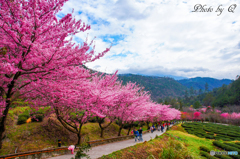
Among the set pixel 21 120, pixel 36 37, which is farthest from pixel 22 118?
pixel 36 37

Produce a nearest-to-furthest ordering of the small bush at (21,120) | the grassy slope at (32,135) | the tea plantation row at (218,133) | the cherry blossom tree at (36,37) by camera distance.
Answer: the cherry blossom tree at (36,37)
the grassy slope at (32,135)
the small bush at (21,120)
the tea plantation row at (218,133)

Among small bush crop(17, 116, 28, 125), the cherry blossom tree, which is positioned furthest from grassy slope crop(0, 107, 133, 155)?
the cherry blossom tree

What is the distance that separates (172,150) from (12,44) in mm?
8090

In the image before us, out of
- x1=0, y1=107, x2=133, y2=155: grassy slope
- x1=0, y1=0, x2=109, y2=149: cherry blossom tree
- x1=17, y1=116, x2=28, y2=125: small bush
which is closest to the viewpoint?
x1=0, y1=0, x2=109, y2=149: cherry blossom tree

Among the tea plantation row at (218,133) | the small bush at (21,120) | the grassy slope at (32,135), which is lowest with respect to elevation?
the tea plantation row at (218,133)

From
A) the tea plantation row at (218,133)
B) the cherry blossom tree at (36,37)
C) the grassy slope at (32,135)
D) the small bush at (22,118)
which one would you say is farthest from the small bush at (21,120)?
the tea plantation row at (218,133)

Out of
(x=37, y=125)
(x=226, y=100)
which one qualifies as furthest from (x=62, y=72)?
(x=226, y=100)

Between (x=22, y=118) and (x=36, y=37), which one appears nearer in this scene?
(x=36, y=37)

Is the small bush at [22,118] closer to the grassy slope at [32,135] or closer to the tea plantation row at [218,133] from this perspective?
the grassy slope at [32,135]

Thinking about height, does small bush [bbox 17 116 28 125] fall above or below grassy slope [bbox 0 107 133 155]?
above

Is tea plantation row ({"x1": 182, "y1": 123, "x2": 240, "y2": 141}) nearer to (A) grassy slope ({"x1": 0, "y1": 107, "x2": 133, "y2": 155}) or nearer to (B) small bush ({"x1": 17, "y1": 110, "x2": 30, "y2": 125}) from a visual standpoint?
(A) grassy slope ({"x1": 0, "y1": 107, "x2": 133, "y2": 155})

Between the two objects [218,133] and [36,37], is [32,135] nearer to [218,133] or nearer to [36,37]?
[36,37]

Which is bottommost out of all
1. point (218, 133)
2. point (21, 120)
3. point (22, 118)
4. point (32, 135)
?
point (218, 133)

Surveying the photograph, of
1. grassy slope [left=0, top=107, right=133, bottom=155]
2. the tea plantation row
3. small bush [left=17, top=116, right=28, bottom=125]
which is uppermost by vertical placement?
small bush [left=17, top=116, right=28, bottom=125]
